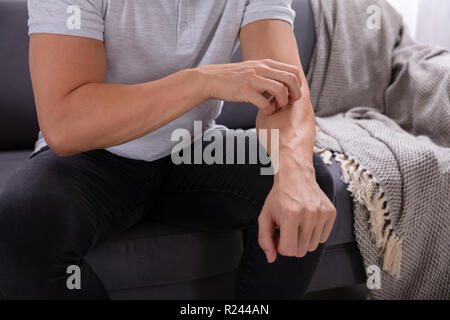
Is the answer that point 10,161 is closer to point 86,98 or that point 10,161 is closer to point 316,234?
point 86,98

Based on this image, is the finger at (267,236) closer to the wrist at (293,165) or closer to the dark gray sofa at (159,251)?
the wrist at (293,165)

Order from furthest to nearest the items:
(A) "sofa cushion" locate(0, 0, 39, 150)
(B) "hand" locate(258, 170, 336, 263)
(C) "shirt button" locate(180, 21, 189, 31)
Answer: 1. (A) "sofa cushion" locate(0, 0, 39, 150)
2. (C) "shirt button" locate(180, 21, 189, 31)
3. (B) "hand" locate(258, 170, 336, 263)

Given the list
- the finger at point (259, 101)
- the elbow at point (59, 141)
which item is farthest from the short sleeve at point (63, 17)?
the finger at point (259, 101)

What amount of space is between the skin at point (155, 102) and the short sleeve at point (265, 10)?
0.19 metres

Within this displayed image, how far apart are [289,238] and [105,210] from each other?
0.33 m

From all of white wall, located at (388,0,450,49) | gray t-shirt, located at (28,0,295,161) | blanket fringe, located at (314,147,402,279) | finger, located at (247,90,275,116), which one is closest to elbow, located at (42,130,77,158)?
gray t-shirt, located at (28,0,295,161)

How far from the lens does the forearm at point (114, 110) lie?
659mm

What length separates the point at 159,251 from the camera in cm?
90

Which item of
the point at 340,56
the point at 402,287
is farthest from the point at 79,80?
the point at 340,56

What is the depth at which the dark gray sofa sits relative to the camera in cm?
88

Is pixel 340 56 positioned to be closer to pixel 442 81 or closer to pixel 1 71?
pixel 442 81

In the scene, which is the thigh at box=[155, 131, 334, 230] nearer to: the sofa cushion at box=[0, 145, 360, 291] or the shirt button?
the sofa cushion at box=[0, 145, 360, 291]
